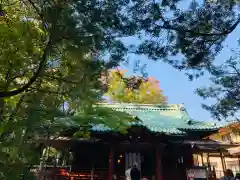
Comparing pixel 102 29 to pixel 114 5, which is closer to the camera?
pixel 102 29

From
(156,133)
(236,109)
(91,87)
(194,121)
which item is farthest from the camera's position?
(194,121)

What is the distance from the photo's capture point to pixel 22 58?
3988mm

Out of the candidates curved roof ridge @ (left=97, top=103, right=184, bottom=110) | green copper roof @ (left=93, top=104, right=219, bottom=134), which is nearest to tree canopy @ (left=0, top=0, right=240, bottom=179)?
green copper roof @ (left=93, top=104, right=219, bottom=134)

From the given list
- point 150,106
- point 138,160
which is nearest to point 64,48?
point 138,160

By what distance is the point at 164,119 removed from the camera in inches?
527

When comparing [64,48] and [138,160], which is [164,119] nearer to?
[138,160]

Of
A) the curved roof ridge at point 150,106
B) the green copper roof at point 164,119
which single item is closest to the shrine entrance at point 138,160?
the green copper roof at point 164,119

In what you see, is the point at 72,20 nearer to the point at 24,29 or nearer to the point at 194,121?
the point at 24,29

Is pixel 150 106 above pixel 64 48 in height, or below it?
above

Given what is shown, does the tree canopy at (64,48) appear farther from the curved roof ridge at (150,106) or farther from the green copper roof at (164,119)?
the curved roof ridge at (150,106)

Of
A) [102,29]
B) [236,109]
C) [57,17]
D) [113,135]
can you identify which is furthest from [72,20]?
[113,135]

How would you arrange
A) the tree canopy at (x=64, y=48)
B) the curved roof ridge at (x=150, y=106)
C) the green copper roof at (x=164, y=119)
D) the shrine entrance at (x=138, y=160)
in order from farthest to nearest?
the curved roof ridge at (x=150, y=106) → the shrine entrance at (x=138, y=160) → the green copper roof at (x=164, y=119) → the tree canopy at (x=64, y=48)

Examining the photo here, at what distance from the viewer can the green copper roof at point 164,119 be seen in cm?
1131

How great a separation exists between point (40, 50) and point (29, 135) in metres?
2.44
